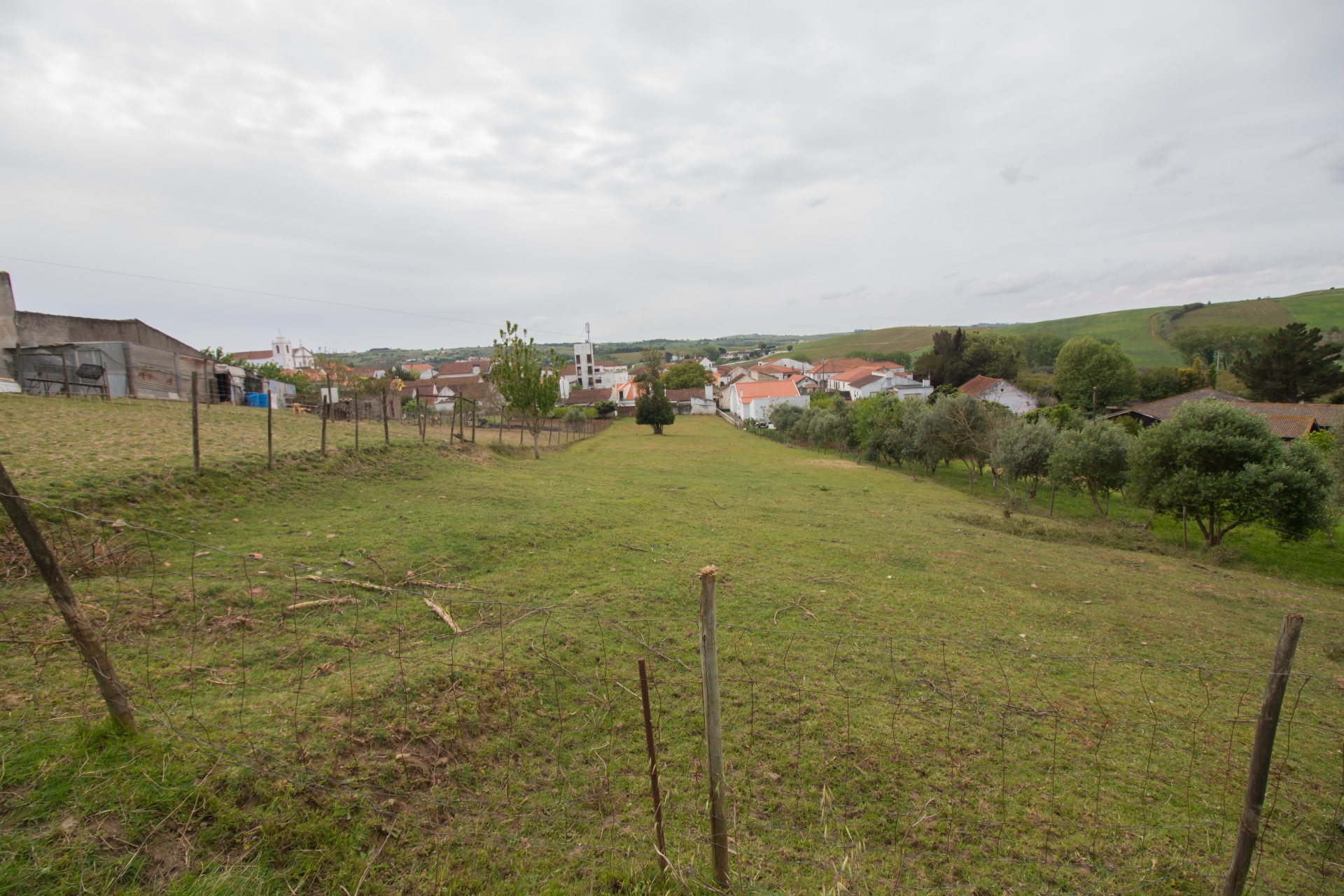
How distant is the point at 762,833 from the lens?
4.21 m

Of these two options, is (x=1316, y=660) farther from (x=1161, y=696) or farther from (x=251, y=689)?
(x=251, y=689)

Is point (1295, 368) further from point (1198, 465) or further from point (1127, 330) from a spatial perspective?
point (1127, 330)

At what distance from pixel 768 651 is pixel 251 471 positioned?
11441 millimetres

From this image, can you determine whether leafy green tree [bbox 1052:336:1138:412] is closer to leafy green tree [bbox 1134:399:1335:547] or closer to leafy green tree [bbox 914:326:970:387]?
leafy green tree [bbox 914:326:970:387]

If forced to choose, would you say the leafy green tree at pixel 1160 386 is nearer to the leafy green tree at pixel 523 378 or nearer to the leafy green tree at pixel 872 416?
the leafy green tree at pixel 872 416

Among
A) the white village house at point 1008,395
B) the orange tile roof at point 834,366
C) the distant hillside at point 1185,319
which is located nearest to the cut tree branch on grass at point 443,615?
the white village house at point 1008,395

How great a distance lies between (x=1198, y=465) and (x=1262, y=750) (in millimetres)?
22056

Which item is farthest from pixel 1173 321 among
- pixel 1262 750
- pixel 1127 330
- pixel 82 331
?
pixel 82 331

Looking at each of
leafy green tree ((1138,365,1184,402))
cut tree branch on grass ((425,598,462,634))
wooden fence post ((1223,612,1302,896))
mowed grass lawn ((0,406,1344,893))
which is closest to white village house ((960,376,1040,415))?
leafy green tree ((1138,365,1184,402))

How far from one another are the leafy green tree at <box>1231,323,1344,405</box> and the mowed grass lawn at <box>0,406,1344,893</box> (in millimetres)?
63503

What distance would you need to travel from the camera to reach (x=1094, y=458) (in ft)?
79.7

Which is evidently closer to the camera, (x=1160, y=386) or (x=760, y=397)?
(x=1160, y=386)

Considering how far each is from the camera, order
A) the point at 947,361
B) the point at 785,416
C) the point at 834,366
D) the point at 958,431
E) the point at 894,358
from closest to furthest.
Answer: the point at 958,431
the point at 785,416
the point at 947,361
the point at 834,366
the point at 894,358

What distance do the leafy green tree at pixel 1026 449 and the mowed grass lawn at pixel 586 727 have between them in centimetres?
1791
